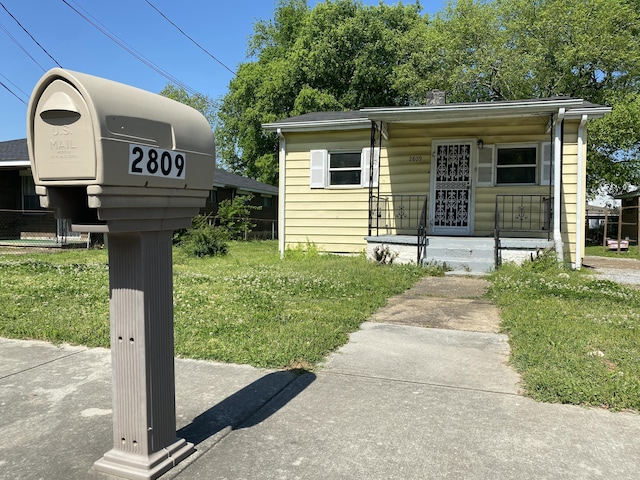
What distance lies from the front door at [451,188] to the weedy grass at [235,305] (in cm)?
264

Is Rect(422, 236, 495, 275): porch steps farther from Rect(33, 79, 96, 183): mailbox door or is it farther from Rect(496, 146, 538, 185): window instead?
Rect(33, 79, 96, 183): mailbox door

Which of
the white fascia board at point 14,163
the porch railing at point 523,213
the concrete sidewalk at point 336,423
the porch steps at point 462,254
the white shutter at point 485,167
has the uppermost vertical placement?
the white fascia board at point 14,163

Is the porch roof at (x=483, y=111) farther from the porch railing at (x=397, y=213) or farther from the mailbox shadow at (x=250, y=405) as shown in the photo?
the mailbox shadow at (x=250, y=405)

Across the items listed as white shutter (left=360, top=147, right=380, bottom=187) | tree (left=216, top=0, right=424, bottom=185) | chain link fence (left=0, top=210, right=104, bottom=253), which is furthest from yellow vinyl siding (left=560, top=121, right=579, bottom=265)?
tree (left=216, top=0, right=424, bottom=185)

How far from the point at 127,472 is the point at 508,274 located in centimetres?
800

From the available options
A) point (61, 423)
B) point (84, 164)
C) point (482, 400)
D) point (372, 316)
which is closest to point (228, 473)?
point (61, 423)

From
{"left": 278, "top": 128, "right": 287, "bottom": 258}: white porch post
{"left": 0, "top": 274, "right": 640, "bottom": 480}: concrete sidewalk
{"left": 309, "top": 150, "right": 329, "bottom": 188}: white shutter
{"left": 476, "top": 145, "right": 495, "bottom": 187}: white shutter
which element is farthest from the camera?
{"left": 278, "top": 128, "right": 287, "bottom": 258}: white porch post

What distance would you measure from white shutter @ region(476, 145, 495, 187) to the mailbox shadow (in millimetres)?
9071

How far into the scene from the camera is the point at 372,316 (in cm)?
590

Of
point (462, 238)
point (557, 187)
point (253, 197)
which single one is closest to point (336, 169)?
point (462, 238)

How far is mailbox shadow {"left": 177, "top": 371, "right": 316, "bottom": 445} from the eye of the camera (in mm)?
2834

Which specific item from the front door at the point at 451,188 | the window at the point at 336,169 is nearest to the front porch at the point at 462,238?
the front door at the point at 451,188

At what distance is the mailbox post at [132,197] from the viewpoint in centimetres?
198

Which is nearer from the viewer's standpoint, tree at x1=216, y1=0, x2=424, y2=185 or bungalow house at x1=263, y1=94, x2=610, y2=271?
bungalow house at x1=263, y1=94, x2=610, y2=271
